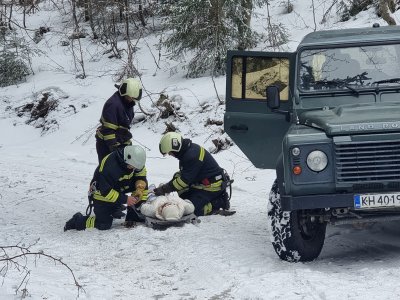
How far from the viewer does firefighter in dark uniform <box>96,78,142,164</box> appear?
10.0 metres

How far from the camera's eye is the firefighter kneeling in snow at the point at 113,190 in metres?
9.06

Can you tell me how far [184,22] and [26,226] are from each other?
7.37 meters

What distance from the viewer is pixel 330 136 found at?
6.69 m

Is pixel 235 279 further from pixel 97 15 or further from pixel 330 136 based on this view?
pixel 97 15

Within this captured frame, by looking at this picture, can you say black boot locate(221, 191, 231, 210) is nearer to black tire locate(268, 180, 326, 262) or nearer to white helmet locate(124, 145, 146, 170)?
white helmet locate(124, 145, 146, 170)

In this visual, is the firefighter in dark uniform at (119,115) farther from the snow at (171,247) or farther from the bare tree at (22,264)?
the bare tree at (22,264)

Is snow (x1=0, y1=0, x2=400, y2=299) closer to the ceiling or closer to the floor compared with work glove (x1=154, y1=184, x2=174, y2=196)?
closer to the floor

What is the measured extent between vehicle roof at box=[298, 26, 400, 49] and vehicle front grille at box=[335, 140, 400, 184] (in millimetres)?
1782

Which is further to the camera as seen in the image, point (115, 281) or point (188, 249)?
point (188, 249)

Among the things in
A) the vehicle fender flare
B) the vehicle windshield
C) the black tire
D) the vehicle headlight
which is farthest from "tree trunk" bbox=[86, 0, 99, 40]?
the vehicle headlight

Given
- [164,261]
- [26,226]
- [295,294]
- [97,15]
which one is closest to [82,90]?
[97,15]

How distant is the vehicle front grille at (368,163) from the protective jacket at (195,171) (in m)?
2.97

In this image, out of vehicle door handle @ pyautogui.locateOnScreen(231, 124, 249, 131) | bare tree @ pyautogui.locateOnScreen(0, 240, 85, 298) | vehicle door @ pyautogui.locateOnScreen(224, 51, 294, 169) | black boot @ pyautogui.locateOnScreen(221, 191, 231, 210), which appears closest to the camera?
bare tree @ pyautogui.locateOnScreen(0, 240, 85, 298)

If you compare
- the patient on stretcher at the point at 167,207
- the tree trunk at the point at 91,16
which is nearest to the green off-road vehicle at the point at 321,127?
the patient on stretcher at the point at 167,207
